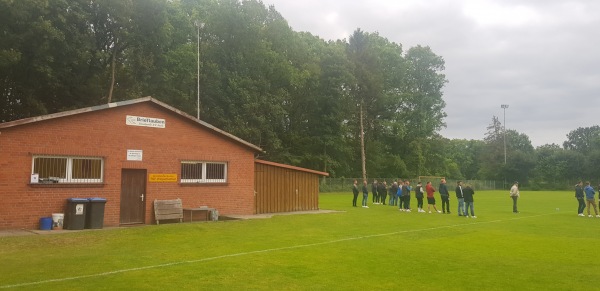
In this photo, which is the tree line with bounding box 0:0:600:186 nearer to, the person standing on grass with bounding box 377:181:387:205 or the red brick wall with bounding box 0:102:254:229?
the red brick wall with bounding box 0:102:254:229

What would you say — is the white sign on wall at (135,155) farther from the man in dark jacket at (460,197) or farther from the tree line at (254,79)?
the man in dark jacket at (460,197)

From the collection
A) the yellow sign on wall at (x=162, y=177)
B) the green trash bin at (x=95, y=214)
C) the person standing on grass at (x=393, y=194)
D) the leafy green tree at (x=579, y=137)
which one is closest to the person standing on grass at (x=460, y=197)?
the person standing on grass at (x=393, y=194)

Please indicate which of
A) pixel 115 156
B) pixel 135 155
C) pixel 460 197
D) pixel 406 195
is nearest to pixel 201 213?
pixel 135 155

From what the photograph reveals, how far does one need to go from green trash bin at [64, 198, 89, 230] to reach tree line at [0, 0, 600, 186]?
15.7 meters

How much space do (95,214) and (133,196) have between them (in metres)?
2.08

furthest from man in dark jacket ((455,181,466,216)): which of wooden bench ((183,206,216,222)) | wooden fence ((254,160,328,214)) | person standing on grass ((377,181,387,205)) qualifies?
wooden bench ((183,206,216,222))

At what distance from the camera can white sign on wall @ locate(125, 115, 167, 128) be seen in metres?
18.2

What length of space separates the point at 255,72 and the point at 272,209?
27.1 metres

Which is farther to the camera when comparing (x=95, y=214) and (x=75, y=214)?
(x=95, y=214)

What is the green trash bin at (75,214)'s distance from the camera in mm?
15914

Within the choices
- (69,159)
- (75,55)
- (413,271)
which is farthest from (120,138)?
(75,55)

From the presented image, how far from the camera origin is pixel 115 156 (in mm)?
17688

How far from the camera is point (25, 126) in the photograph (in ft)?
51.5

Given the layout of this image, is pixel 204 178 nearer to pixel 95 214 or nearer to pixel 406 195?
pixel 95 214
